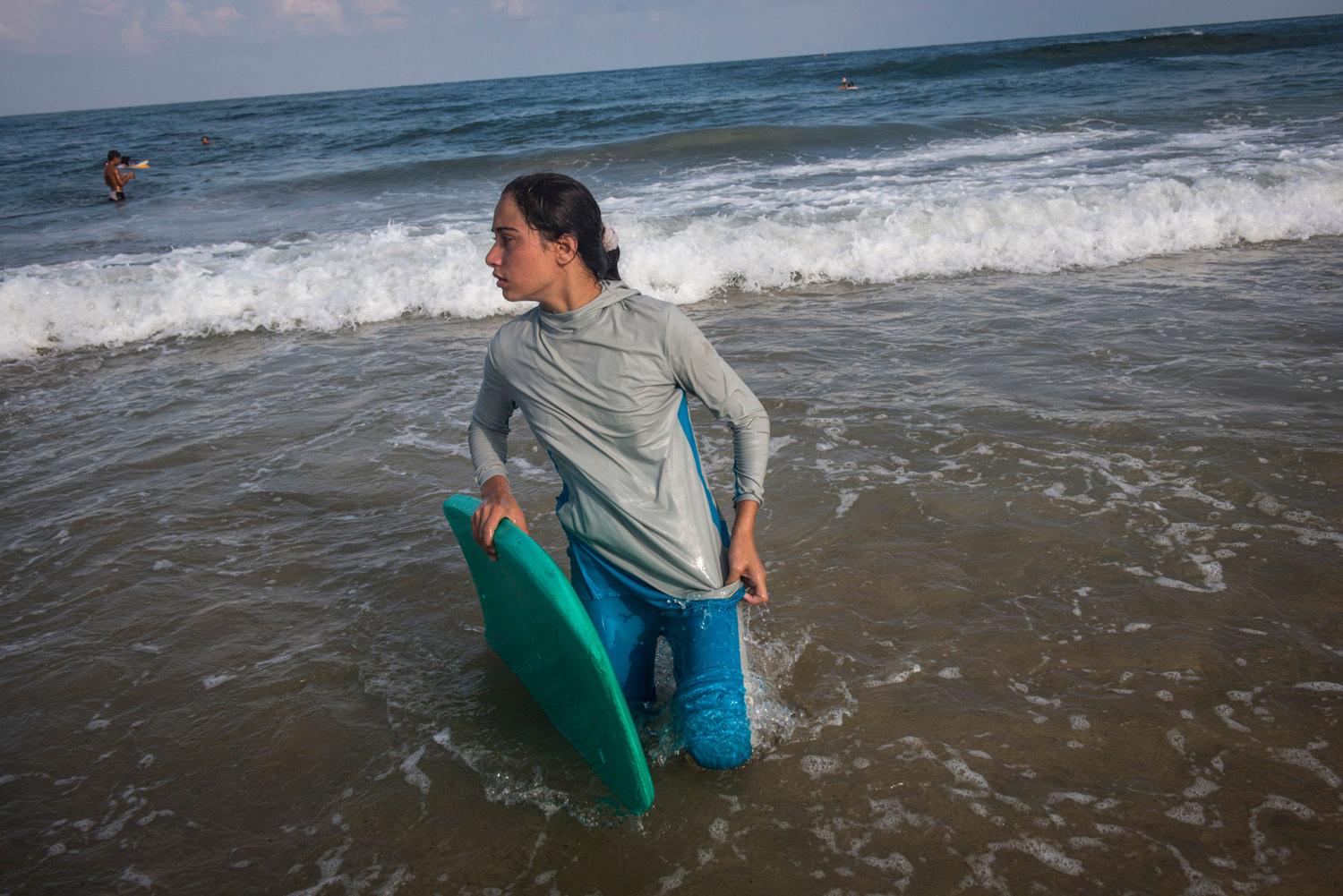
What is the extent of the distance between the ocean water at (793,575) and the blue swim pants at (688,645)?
0.55 ft

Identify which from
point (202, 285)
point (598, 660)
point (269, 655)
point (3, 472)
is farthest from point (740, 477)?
point (202, 285)

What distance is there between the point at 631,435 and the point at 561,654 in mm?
595

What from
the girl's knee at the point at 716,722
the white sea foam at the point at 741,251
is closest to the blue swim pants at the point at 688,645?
the girl's knee at the point at 716,722

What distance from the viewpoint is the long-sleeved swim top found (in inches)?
82.0

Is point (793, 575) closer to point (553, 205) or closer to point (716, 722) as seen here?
point (716, 722)

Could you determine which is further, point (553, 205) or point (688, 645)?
point (688, 645)

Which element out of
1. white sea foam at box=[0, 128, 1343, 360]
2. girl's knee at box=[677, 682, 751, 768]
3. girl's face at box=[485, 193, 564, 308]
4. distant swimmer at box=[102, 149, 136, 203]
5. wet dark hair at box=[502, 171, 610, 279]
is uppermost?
distant swimmer at box=[102, 149, 136, 203]

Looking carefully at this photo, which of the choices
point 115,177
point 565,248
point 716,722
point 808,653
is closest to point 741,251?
point 808,653

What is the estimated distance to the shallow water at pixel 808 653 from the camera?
6.74 feet

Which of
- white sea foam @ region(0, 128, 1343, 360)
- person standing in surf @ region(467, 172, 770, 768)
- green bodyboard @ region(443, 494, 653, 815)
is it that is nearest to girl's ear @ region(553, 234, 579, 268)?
person standing in surf @ region(467, 172, 770, 768)

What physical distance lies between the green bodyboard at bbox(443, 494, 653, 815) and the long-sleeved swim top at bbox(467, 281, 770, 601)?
0.22m

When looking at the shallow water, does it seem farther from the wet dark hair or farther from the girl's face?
the wet dark hair

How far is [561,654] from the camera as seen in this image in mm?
2090

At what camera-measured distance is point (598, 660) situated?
1900 millimetres
